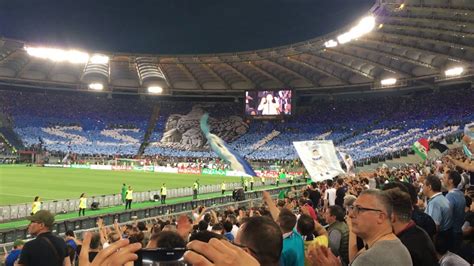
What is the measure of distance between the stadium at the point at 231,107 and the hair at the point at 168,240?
23.5 metres

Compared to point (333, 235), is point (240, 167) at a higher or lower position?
higher

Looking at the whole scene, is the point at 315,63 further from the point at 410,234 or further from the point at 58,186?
the point at 410,234

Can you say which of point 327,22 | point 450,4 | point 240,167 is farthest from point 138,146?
point 240,167

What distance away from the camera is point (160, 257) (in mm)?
2141

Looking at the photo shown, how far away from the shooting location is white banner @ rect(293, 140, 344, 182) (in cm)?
1114

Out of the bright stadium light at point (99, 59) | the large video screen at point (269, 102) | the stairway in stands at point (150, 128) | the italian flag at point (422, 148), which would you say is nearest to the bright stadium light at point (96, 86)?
the bright stadium light at point (99, 59)

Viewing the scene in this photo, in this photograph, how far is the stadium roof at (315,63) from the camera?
120ft

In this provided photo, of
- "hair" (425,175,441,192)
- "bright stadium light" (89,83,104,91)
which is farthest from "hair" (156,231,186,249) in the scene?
"bright stadium light" (89,83,104,91)

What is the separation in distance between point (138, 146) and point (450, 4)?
49.6m

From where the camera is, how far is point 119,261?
1957 millimetres

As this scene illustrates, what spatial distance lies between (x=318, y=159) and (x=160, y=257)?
9625 millimetres

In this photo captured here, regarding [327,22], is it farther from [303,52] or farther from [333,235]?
[333,235]

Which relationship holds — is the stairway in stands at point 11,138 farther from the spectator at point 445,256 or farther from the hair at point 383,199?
the hair at point 383,199

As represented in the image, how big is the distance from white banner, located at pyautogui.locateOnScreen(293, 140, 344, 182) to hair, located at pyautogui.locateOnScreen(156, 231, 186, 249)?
313 inches
